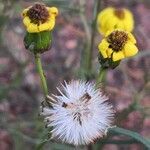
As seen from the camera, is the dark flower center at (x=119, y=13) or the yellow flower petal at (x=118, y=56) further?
the dark flower center at (x=119, y=13)

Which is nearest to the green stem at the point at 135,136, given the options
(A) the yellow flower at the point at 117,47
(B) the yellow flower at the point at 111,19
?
(A) the yellow flower at the point at 117,47

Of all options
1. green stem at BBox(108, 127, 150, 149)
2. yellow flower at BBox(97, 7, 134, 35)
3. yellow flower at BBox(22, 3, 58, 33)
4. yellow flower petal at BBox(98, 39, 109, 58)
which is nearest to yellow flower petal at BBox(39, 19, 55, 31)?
yellow flower at BBox(22, 3, 58, 33)

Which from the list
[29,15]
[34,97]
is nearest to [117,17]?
[29,15]

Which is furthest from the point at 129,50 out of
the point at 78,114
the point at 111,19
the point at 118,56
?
the point at 111,19

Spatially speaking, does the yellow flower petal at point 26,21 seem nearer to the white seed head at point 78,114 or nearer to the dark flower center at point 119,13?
the white seed head at point 78,114

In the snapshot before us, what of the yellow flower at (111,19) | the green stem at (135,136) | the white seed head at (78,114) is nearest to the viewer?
the white seed head at (78,114)

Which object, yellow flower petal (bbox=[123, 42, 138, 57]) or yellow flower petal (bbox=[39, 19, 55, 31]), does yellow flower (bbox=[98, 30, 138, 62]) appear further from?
yellow flower petal (bbox=[39, 19, 55, 31])

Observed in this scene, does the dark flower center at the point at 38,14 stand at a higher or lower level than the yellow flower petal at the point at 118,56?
higher

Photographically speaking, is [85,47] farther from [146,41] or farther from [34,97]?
[146,41]

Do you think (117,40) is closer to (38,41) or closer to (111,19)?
(38,41)
